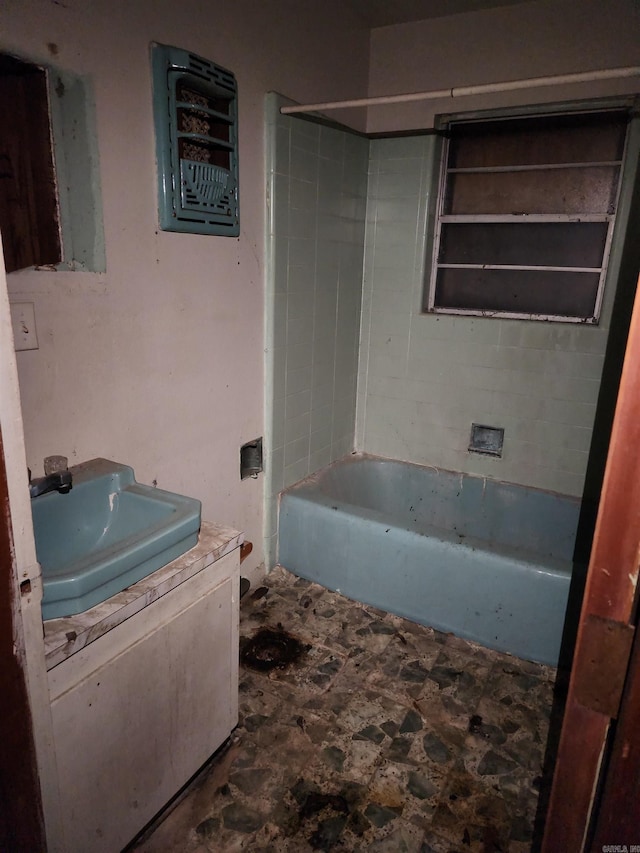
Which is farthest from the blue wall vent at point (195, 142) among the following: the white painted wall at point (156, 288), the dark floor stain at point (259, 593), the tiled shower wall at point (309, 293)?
the dark floor stain at point (259, 593)

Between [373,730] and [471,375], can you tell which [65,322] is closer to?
[373,730]

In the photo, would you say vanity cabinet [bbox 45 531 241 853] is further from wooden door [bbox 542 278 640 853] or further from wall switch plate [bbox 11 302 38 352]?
wooden door [bbox 542 278 640 853]

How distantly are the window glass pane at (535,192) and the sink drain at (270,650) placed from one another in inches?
91.7

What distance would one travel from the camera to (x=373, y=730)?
6.13 ft

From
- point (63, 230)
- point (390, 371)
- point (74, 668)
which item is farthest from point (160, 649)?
point (390, 371)

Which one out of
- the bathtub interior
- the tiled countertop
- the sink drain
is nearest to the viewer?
the tiled countertop

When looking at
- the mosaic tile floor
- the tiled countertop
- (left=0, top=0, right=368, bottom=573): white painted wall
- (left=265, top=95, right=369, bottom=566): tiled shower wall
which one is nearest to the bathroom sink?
the tiled countertop

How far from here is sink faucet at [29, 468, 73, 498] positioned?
4.73 feet

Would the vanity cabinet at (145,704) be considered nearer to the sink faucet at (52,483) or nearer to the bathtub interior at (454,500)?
the sink faucet at (52,483)

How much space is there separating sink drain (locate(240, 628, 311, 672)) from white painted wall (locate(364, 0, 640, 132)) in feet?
8.13

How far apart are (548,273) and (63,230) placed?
2.29 meters

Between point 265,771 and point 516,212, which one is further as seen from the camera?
point 516,212

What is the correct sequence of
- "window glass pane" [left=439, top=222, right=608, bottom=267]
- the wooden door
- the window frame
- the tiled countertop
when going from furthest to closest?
"window glass pane" [left=439, top=222, right=608, bottom=267]
the window frame
the tiled countertop
the wooden door

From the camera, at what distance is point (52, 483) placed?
146 centimetres
